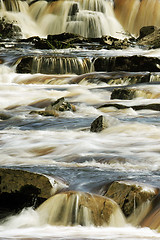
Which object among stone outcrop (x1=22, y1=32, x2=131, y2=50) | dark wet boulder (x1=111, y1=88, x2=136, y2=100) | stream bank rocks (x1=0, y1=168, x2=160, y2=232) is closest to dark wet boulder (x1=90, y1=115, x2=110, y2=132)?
stream bank rocks (x1=0, y1=168, x2=160, y2=232)

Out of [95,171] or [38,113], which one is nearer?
[95,171]

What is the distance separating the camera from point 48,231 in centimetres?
295

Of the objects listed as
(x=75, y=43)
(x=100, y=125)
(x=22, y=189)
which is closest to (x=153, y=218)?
(x=22, y=189)

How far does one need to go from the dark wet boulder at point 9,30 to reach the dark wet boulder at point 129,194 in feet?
88.4

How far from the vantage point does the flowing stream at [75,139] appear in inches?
121

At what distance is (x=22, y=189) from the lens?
350cm

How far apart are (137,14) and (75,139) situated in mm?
30046

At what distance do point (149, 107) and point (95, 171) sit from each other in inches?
178

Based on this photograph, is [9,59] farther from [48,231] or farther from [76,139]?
[48,231]

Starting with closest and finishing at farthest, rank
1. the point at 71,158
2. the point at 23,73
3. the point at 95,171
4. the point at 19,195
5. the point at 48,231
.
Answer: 1. the point at 48,231
2. the point at 19,195
3. the point at 95,171
4. the point at 71,158
5. the point at 23,73

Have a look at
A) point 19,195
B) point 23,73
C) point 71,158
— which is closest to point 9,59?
point 23,73

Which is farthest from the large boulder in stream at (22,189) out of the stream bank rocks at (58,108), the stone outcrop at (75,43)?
the stone outcrop at (75,43)

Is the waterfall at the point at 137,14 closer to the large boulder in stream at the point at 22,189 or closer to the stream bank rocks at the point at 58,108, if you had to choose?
the stream bank rocks at the point at 58,108

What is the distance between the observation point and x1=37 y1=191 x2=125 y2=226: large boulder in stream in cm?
307
